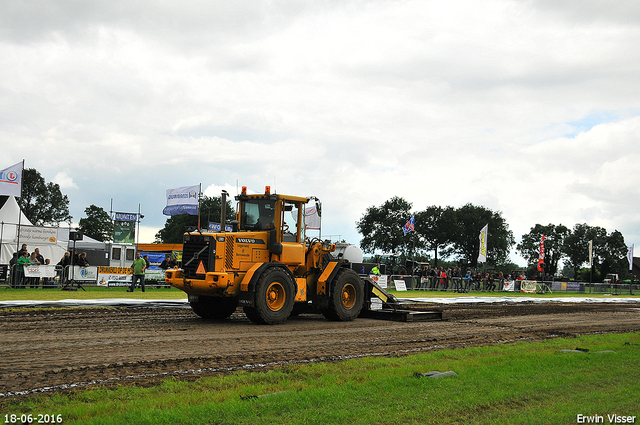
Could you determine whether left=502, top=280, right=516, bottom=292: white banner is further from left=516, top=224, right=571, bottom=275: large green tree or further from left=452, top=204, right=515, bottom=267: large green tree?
left=516, top=224, right=571, bottom=275: large green tree

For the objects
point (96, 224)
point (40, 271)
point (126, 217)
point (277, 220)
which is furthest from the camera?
point (96, 224)

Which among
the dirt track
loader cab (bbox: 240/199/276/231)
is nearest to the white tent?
the dirt track

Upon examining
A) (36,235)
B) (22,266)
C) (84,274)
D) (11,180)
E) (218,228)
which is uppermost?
(11,180)

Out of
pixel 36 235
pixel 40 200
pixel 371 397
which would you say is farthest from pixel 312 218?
pixel 40 200

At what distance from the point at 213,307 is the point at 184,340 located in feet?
13.0

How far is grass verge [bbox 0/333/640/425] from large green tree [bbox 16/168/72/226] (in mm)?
74022

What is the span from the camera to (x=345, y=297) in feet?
45.9

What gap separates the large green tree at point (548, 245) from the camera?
102 meters

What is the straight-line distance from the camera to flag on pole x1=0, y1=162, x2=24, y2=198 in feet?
77.4

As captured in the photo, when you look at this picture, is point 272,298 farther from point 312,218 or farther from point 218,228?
point 218,228

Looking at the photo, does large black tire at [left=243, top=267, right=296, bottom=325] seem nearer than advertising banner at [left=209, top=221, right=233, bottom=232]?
Yes

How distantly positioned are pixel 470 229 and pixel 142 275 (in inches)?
2981

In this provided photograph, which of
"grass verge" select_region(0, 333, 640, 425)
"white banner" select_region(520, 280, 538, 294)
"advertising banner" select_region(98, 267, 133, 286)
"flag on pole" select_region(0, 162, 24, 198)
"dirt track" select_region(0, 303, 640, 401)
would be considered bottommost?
"white banner" select_region(520, 280, 538, 294)

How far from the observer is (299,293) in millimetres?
13023
